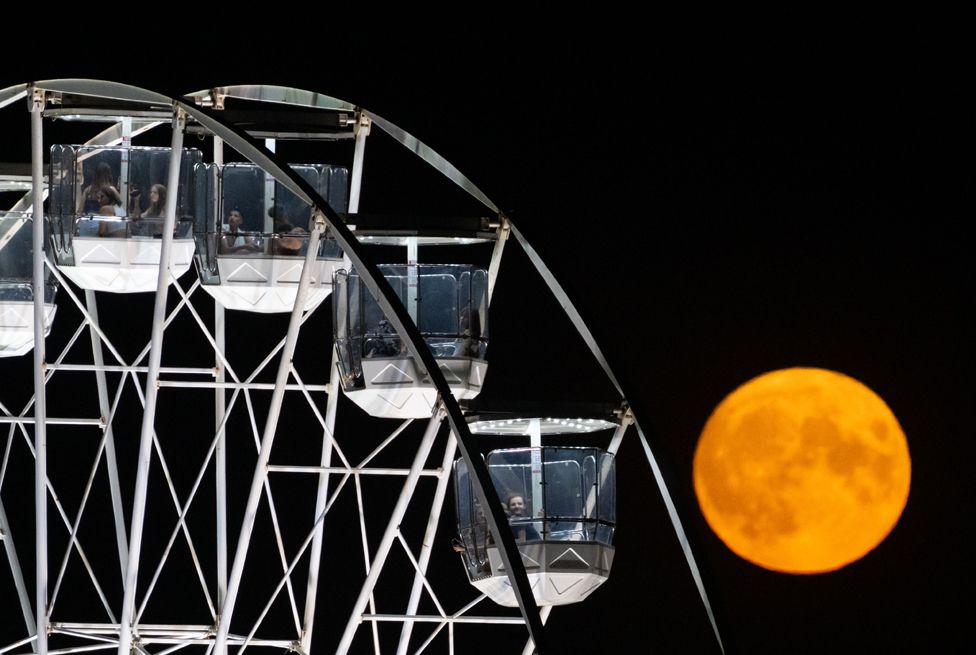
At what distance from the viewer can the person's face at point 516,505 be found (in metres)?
12.1

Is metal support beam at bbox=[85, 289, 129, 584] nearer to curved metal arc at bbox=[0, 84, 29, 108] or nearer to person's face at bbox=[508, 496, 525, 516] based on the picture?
curved metal arc at bbox=[0, 84, 29, 108]

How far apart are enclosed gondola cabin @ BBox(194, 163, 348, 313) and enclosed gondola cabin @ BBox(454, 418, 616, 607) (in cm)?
213

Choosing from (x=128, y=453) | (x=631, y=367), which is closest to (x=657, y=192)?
(x=631, y=367)

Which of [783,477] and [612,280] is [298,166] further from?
[783,477]

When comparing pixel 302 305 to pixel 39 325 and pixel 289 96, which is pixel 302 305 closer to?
pixel 289 96

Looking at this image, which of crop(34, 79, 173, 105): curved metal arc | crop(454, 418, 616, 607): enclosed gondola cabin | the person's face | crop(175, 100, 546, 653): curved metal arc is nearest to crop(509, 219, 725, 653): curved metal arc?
crop(454, 418, 616, 607): enclosed gondola cabin

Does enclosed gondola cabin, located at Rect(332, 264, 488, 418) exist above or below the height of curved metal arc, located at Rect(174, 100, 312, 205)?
below

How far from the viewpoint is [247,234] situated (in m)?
12.7

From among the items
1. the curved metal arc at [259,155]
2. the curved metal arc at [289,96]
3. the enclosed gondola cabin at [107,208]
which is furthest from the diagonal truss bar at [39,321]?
the curved metal arc at [259,155]

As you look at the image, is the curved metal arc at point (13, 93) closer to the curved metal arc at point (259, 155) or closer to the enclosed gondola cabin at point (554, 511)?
the curved metal arc at point (259, 155)

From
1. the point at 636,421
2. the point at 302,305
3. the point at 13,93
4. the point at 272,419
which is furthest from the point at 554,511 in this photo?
→ the point at 13,93

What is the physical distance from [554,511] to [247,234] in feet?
10.2

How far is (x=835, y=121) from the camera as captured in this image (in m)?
24.4

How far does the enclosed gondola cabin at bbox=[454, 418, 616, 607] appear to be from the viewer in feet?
39.3
